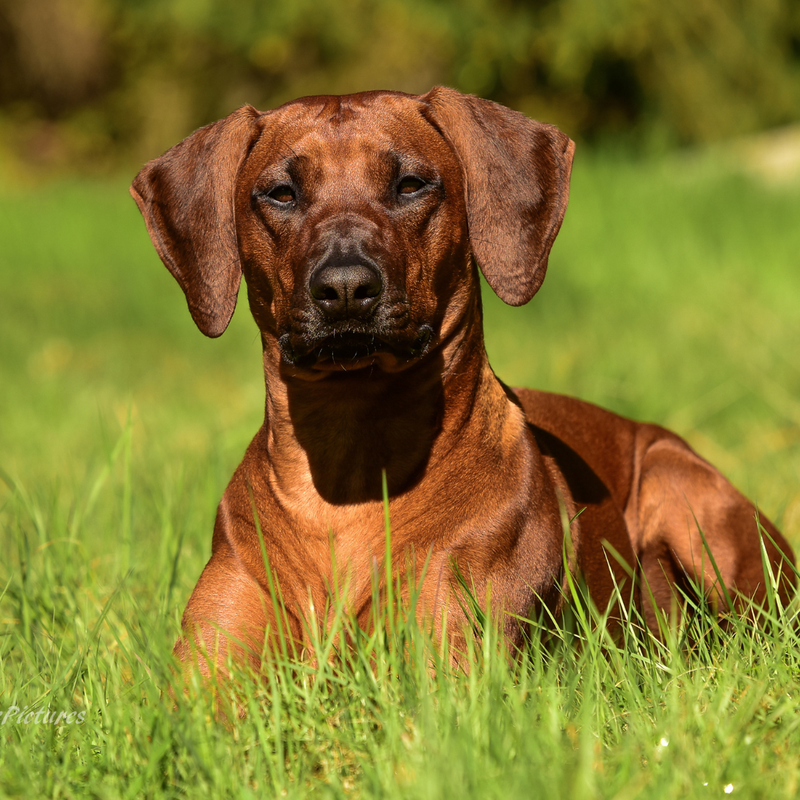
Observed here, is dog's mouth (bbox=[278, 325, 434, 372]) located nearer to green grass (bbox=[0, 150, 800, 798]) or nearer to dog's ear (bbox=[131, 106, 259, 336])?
dog's ear (bbox=[131, 106, 259, 336])

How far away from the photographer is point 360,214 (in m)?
2.52

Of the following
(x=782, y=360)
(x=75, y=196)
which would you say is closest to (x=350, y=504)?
(x=782, y=360)

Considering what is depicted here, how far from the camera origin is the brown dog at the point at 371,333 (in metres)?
2.50

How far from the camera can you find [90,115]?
24.2m

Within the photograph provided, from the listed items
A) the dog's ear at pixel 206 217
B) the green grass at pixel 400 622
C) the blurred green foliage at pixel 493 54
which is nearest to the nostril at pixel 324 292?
the dog's ear at pixel 206 217

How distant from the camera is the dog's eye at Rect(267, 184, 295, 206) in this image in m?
2.67

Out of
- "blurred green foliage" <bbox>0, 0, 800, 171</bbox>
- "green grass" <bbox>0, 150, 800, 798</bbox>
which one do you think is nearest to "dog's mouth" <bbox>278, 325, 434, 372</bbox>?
"green grass" <bbox>0, 150, 800, 798</bbox>

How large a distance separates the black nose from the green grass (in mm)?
701

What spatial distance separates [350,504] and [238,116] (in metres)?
1.07

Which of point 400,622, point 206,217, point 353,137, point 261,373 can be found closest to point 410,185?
point 353,137

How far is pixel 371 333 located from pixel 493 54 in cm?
1400

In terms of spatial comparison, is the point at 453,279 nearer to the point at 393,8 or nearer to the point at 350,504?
the point at 350,504

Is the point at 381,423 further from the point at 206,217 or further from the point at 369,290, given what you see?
the point at 206,217

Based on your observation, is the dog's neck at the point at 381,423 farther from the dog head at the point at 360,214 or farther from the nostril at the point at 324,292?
the nostril at the point at 324,292
